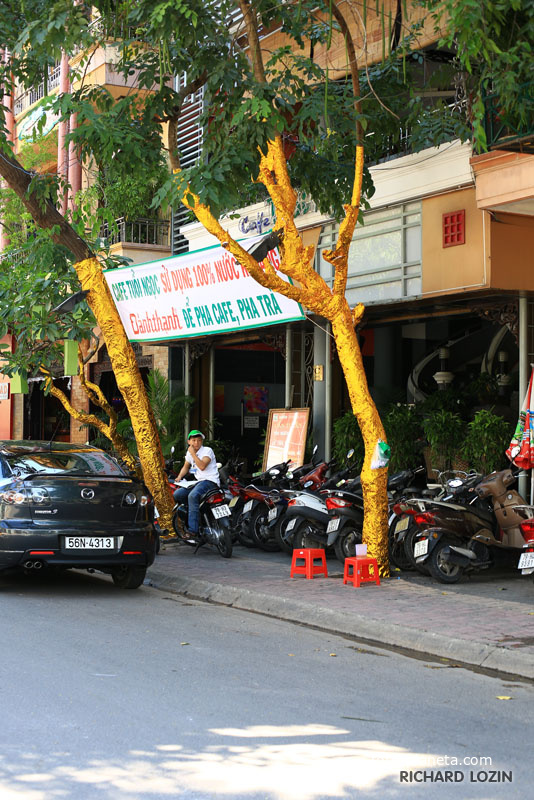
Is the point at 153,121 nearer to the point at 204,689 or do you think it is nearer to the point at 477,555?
the point at 477,555

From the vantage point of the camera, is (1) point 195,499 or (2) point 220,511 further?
(1) point 195,499

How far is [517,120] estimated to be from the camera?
10.8 meters

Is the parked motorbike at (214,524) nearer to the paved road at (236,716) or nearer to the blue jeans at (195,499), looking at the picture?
the blue jeans at (195,499)

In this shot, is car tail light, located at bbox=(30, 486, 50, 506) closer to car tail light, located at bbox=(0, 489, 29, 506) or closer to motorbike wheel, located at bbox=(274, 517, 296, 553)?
car tail light, located at bbox=(0, 489, 29, 506)

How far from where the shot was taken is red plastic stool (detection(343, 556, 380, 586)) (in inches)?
404

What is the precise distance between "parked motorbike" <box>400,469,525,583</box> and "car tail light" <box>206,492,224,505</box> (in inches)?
106

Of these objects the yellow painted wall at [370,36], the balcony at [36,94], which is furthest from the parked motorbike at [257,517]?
the balcony at [36,94]

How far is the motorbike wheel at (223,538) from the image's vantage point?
12.6m

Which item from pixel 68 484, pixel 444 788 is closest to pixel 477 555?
pixel 68 484

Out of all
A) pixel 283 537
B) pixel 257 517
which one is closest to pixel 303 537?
pixel 283 537

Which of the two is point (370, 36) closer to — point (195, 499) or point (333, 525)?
point (195, 499)

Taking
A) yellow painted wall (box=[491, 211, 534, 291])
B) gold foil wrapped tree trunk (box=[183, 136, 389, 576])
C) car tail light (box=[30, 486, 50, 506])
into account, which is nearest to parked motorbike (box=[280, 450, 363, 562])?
gold foil wrapped tree trunk (box=[183, 136, 389, 576])

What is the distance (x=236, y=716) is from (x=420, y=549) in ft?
16.8

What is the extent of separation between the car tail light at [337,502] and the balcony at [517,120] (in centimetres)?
432
